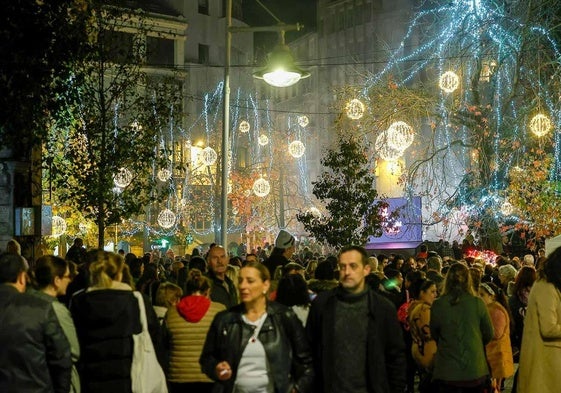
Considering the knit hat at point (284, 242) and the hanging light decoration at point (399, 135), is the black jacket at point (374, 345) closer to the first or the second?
the knit hat at point (284, 242)

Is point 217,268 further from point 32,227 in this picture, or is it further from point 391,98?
point 391,98

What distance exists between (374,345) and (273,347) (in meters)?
0.73

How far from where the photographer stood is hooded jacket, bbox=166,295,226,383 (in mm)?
7762

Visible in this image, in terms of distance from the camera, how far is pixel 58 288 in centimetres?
745

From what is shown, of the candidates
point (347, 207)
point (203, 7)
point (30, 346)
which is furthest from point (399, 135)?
point (203, 7)

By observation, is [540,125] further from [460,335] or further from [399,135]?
[460,335]

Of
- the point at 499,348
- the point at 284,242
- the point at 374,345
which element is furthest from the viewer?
the point at 284,242

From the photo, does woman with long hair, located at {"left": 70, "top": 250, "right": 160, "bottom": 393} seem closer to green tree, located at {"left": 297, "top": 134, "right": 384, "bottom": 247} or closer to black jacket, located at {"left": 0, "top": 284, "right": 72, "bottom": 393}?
black jacket, located at {"left": 0, "top": 284, "right": 72, "bottom": 393}

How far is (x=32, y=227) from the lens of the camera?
18844 millimetres

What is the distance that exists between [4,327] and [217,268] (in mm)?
4950

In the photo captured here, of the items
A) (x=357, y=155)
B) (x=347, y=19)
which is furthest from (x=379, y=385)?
(x=347, y=19)

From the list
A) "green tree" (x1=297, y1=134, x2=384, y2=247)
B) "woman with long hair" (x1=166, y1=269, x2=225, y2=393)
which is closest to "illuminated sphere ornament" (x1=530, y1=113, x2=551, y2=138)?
"green tree" (x1=297, y1=134, x2=384, y2=247)

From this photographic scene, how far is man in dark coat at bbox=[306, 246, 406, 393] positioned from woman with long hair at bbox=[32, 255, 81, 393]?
5.99ft

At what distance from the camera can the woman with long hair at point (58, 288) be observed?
687 cm
